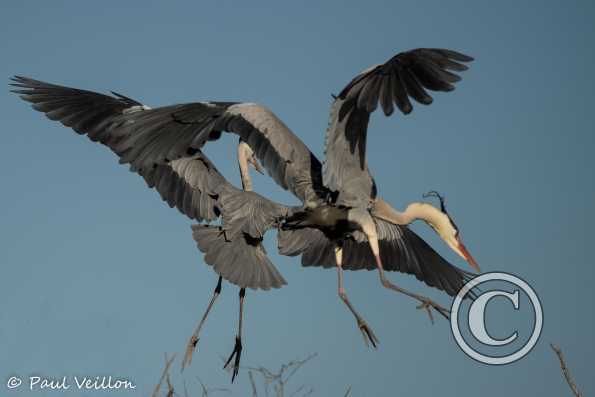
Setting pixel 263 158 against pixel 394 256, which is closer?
pixel 263 158

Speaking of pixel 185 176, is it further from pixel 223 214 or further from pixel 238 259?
pixel 238 259

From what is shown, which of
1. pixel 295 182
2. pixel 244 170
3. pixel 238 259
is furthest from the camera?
pixel 244 170

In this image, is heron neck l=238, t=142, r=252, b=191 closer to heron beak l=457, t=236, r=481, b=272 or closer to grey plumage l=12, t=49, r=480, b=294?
grey plumage l=12, t=49, r=480, b=294

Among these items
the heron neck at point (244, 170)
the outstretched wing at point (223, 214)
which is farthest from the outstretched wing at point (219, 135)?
the heron neck at point (244, 170)

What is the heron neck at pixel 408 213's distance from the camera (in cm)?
848

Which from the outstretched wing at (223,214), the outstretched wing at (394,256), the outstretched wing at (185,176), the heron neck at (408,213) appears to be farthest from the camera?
the outstretched wing at (394,256)

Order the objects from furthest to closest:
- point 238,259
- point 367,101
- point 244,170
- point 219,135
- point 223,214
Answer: point 244,170, point 223,214, point 238,259, point 219,135, point 367,101

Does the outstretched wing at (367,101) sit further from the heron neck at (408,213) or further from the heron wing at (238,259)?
the heron wing at (238,259)

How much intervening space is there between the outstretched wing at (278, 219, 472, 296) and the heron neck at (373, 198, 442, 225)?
1.03 metres

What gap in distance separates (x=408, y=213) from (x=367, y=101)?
1.63 m

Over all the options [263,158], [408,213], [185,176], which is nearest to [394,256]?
[408,213]

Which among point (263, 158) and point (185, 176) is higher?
point (185, 176)

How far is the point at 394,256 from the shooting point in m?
9.99

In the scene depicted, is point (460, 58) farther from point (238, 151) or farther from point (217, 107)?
point (238, 151)
